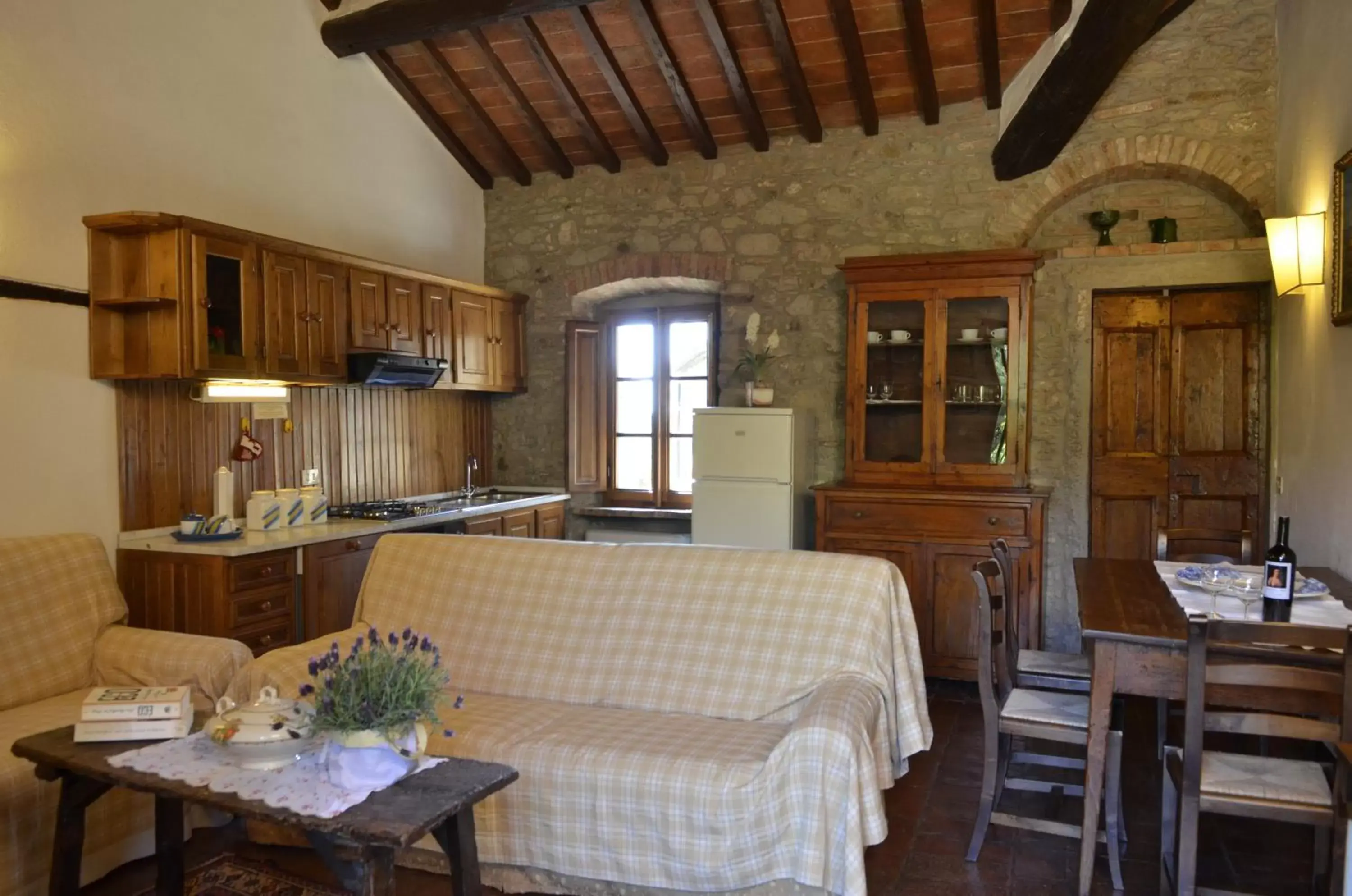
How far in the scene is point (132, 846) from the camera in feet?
9.64

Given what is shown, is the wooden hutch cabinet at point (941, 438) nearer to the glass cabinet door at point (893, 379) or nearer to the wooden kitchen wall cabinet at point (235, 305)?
the glass cabinet door at point (893, 379)

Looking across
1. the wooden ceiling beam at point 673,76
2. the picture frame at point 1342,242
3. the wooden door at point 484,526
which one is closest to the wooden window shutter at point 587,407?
the wooden door at point 484,526

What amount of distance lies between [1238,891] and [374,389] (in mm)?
4869

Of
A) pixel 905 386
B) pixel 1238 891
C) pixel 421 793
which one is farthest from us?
pixel 905 386

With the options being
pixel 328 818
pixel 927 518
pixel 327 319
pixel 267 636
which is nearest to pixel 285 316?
pixel 327 319

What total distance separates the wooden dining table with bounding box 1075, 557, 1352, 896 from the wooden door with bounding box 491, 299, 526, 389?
4371 millimetres

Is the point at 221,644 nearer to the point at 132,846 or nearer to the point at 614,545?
the point at 132,846

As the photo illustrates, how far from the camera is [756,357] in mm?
5848

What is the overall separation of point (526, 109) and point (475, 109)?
1.16ft

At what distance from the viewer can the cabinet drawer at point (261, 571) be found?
155 inches

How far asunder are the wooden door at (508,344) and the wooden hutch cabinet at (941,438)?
2.48 metres

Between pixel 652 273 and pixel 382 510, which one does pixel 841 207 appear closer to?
pixel 652 273

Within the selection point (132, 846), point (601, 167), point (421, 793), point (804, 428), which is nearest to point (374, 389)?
point (601, 167)

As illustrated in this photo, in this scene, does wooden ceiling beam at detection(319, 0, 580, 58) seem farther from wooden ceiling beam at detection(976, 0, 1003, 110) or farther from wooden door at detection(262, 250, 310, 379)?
wooden ceiling beam at detection(976, 0, 1003, 110)
